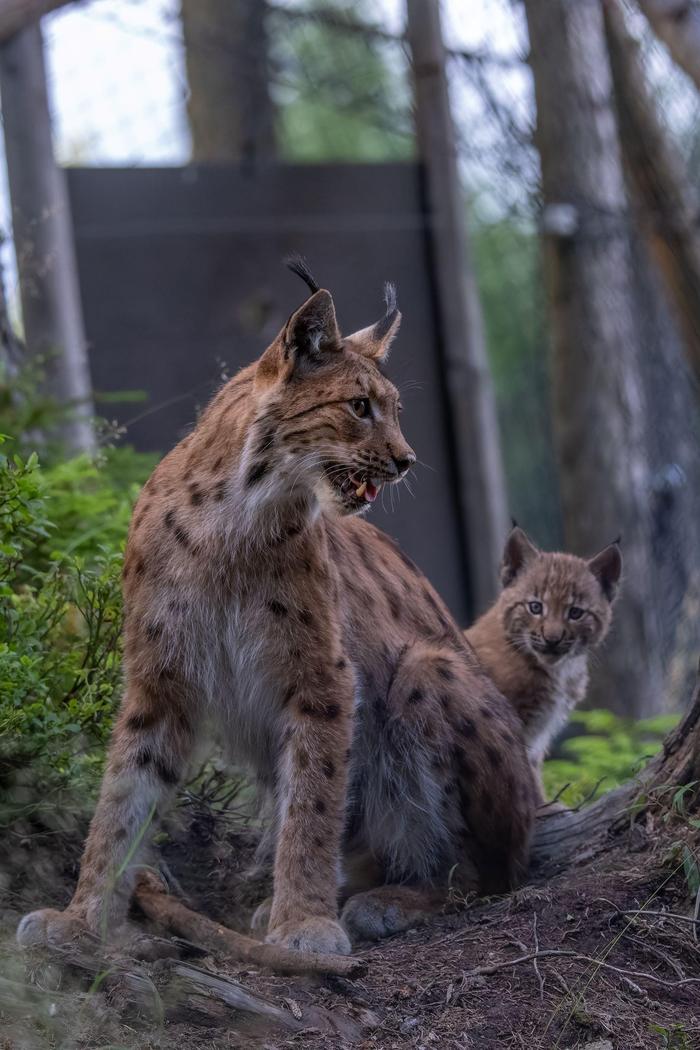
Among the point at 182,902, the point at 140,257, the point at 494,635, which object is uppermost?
the point at 140,257

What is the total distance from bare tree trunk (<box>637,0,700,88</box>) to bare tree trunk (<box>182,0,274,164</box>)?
3674 millimetres

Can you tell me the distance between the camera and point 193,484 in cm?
388

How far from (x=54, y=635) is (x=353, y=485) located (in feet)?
3.82

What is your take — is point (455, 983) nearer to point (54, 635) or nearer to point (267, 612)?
point (267, 612)

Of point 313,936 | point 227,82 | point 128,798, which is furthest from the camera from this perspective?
point 227,82

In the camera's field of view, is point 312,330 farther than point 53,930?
Yes

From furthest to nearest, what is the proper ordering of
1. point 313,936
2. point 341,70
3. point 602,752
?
point 341,70 → point 602,752 → point 313,936

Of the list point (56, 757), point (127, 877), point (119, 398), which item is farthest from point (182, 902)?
point (119, 398)

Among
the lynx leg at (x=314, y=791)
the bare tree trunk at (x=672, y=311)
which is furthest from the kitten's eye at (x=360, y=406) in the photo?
the bare tree trunk at (x=672, y=311)

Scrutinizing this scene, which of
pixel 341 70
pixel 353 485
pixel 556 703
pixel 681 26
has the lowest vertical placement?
pixel 556 703

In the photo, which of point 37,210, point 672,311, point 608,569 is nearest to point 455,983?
point 608,569

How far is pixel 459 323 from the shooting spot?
7605 mm

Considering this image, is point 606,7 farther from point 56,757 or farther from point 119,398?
point 56,757

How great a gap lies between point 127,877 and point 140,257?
431cm
